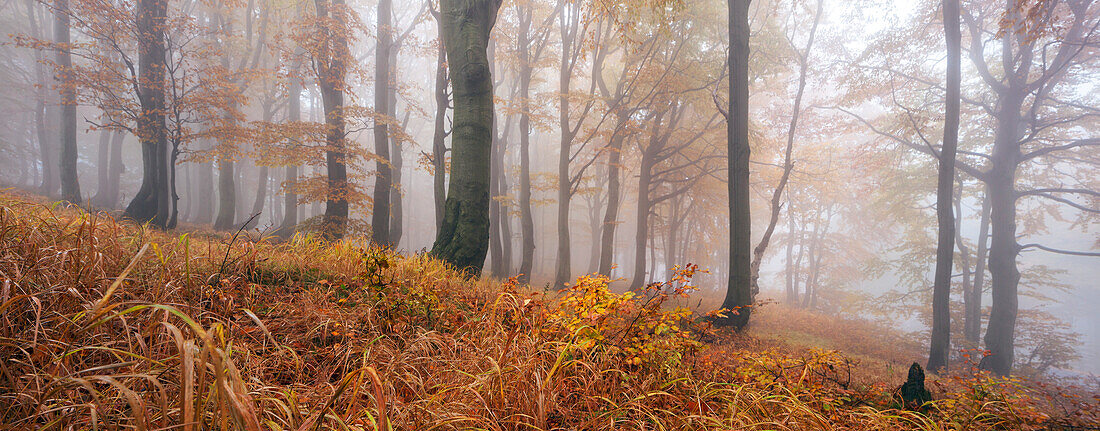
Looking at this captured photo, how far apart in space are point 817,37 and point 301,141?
55.2 feet

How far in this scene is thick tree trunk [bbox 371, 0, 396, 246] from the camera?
31.2ft

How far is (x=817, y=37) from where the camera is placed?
13.2m

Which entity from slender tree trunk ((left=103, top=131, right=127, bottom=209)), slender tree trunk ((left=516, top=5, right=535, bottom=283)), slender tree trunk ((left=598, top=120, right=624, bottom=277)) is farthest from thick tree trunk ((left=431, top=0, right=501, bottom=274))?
slender tree trunk ((left=103, top=131, right=127, bottom=209))

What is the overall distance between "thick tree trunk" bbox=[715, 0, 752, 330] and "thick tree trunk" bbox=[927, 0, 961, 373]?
3.89m

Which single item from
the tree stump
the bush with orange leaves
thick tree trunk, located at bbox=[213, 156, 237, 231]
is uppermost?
thick tree trunk, located at bbox=[213, 156, 237, 231]

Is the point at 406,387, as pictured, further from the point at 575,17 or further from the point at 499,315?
the point at 575,17

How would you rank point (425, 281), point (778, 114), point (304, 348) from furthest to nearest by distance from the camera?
point (778, 114)
point (425, 281)
point (304, 348)

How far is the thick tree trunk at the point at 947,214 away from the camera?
279 inches

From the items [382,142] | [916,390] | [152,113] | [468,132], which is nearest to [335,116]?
[382,142]

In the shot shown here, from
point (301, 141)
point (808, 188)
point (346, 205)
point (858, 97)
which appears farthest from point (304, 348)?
point (808, 188)

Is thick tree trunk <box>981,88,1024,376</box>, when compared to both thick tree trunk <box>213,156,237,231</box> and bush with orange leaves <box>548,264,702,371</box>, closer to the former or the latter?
bush with orange leaves <box>548,264,702,371</box>

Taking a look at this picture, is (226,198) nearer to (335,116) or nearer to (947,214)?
(335,116)

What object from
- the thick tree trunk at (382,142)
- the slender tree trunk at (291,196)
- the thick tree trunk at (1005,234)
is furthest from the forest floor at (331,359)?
the thick tree trunk at (1005,234)

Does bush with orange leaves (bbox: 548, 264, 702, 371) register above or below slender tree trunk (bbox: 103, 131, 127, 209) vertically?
below
